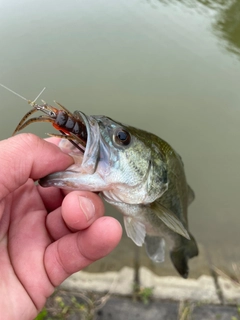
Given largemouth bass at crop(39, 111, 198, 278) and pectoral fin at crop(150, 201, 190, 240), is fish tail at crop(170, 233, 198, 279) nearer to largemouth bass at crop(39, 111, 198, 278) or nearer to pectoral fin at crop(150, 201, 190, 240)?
largemouth bass at crop(39, 111, 198, 278)

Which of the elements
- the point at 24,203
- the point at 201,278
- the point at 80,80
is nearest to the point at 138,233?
the point at 24,203

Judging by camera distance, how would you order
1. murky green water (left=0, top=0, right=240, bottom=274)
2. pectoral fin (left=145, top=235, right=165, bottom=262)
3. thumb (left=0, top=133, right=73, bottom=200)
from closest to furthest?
thumb (left=0, top=133, right=73, bottom=200)
pectoral fin (left=145, top=235, right=165, bottom=262)
murky green water (left=0, top=0, right=240, bottom=274)

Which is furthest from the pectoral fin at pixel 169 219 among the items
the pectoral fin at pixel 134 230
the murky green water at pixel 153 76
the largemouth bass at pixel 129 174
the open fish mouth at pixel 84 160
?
the murky green water at pixel 153 76

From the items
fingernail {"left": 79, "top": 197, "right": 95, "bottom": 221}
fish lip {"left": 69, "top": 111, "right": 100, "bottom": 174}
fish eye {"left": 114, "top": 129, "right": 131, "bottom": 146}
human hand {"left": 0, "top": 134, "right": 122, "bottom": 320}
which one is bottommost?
human hand {"left": 0, "top": 134, "right": 122, "bottom": 320}

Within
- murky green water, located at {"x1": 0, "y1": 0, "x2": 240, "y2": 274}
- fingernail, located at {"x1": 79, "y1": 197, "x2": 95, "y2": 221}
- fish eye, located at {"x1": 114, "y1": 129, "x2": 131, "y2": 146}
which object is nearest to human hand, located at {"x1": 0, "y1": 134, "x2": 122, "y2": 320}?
fingernail, located at {"x1": 79, "y1": 197, "x2": 95, "y2": 221}

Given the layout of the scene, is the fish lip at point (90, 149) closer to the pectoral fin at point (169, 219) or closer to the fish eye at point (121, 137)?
the fish eye at point (121, 137)

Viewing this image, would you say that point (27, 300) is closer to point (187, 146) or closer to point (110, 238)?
point (110, 238)
